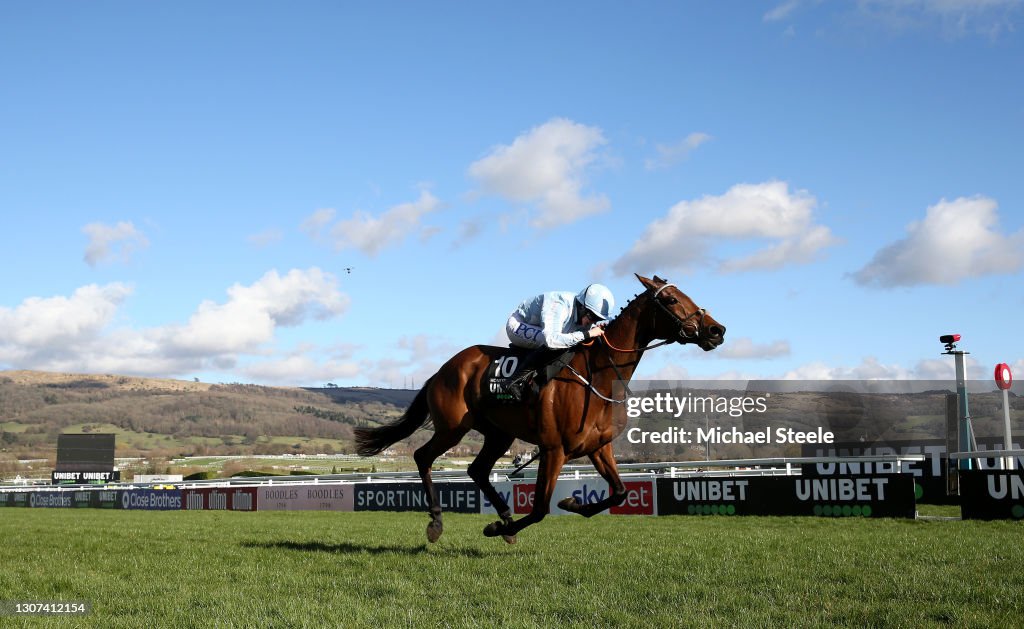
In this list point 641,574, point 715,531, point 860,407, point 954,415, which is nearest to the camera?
point 641,574

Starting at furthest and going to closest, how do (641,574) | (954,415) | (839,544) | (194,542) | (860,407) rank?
1. (860,407)
2. (954,415)
3. (194,542)
4. (839,544)
5. (641,574)

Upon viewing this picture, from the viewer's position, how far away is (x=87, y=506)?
126ft

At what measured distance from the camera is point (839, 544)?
33.1 ft

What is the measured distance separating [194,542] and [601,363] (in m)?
6.05

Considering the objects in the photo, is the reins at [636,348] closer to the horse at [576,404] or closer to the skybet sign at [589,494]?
the horse at [576,404]

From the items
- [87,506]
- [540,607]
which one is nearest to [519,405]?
[540,607]

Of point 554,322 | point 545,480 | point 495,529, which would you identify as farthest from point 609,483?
point 554,322

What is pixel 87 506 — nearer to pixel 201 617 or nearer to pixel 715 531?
pixel 715 531

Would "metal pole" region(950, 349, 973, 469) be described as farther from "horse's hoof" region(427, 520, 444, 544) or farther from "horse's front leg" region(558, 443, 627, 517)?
"horse's hoof" region(427, 520, 444, 544)

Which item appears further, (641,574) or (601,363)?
(601,363)

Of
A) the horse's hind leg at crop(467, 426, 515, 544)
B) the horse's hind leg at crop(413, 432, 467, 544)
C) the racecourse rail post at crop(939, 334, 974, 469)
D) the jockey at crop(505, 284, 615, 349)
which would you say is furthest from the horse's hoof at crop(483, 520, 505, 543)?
the racecourse rail post at crop(939, 334, 974, 469)

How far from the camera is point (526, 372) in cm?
904

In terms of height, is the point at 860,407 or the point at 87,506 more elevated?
the point at 860,407

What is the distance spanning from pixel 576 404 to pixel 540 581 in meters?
2.08
